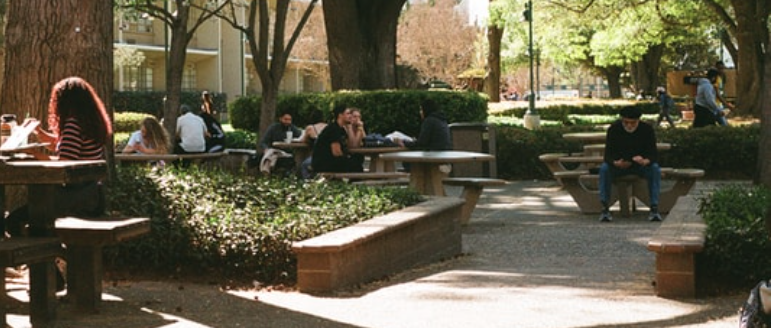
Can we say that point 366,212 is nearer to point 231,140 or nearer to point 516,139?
point 516,139

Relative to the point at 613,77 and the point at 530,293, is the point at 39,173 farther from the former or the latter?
the point at 613,77

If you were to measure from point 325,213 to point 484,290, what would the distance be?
5.44 ft

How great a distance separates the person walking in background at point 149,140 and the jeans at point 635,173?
5.93 metres

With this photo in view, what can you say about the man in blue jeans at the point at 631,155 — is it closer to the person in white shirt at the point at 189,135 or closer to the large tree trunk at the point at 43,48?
the person in white shirt at the point at 189,135

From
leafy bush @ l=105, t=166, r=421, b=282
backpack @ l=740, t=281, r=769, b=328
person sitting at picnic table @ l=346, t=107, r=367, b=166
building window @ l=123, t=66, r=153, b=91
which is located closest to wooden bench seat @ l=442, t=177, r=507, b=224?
person sitting at picnic table @ l=346, t=107, r=367, b=166

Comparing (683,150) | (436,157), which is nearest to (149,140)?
(436,157)

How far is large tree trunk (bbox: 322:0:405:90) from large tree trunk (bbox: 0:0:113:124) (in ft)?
56.3

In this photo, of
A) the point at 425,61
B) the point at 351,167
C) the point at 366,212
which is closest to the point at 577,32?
the point at 425,61

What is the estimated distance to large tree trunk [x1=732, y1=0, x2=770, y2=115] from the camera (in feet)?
119

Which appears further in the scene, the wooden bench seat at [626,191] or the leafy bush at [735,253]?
the wooden bench seat at [626,191]

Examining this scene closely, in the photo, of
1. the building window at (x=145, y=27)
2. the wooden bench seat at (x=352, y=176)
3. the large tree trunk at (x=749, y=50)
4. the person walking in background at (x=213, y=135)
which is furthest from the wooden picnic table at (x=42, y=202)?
the building window at (x=145, y=27)

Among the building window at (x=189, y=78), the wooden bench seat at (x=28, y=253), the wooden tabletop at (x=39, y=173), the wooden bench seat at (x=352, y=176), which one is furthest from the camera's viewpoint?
the building window at (x=189, y=78)

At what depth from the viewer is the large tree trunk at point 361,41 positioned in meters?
26.8

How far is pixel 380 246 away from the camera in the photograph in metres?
10.0
